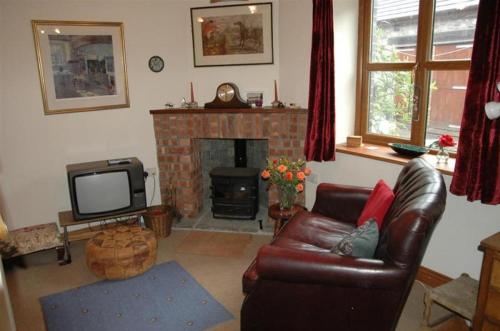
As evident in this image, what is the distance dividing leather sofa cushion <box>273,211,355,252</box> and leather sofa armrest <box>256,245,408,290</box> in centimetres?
49

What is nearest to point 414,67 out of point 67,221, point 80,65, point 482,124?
point 482,124

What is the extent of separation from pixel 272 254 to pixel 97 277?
74.4 inches

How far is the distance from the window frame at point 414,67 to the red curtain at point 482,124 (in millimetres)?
535

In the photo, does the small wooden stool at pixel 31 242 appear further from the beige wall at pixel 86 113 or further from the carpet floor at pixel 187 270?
the beige wall at pixel 86 113

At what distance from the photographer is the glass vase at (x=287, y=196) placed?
10.8 ft

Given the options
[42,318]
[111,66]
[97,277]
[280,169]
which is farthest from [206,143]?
[42,318]

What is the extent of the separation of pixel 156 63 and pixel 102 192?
1.49 metres

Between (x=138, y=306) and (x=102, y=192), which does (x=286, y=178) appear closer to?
(x=138, y=306)

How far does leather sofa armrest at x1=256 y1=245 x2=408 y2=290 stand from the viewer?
1.88 metres

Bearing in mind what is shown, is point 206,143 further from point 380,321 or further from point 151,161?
point 380,321

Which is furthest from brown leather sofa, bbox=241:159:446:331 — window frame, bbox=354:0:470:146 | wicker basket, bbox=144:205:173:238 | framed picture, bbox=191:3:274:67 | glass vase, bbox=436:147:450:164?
framed picture, bbox=191:3:274:67

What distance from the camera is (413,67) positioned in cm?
324

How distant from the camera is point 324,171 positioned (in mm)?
3834

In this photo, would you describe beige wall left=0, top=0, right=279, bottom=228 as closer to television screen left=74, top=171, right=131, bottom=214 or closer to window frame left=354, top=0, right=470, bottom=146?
television screen left=74, top=171, right=131, bottom=214
